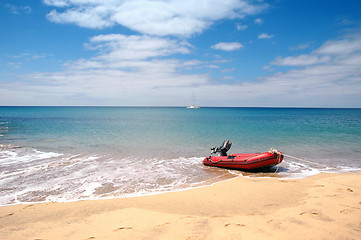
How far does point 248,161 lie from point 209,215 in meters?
6.51

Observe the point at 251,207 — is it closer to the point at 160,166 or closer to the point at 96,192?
the point at 96,192

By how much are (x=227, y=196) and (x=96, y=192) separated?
5197 millimetres

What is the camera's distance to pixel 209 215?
5.73 metres

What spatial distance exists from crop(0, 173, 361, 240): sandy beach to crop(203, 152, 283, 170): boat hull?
279 cm

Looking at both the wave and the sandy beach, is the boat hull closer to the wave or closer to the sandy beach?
the wave

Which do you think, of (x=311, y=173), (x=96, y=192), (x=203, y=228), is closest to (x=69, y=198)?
(x=96, y=192)

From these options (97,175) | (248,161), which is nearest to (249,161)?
(248,161)

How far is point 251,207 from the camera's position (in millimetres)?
6379

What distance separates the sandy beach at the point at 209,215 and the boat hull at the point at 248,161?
279 cm

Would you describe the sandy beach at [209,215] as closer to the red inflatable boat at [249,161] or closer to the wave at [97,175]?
the wave at [97,175]

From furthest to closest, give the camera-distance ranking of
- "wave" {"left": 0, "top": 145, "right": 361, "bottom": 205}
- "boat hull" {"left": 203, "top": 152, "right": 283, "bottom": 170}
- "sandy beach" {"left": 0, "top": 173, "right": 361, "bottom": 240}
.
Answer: "boat hull" {"left": 203, "top": 152, "right": 283, "bottom": 170}
"wave" {"left": 0, "top": 145, "right": 361, "bottom": 205}
"sandy beach" {"left": 0, "top": 173, "right": 361, "bottom": 240}

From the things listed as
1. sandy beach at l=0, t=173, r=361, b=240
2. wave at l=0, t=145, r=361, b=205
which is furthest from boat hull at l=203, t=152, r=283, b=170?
sandy beach at l=0, t=173, r=361, b=240

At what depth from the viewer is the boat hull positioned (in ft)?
36.9

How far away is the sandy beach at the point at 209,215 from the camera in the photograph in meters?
4.45
